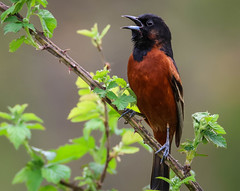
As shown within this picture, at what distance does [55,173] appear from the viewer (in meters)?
2.24

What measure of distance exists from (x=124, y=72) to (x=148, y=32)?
2314 mm

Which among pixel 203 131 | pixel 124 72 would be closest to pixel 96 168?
pixel 203 131

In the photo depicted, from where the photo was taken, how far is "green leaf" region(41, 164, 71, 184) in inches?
86.4

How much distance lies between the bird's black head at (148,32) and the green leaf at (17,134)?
148 centimetres

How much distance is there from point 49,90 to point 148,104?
9.61ft

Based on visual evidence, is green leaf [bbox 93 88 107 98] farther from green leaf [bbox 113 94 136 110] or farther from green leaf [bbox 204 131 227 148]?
green leaf [bbox 204 131 227 148]

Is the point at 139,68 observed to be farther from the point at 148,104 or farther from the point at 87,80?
the point at 87,80

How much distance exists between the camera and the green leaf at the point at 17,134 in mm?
2180

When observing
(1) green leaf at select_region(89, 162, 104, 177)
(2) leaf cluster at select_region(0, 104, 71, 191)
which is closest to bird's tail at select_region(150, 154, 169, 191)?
(1) green leaf at select_region(89, 162, 104, 177)

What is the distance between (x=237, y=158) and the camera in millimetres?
6160

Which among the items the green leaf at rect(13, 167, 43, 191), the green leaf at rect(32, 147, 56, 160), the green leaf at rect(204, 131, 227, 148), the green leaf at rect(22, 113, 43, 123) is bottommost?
the green leaf at rect(13, 167, 43, 191)

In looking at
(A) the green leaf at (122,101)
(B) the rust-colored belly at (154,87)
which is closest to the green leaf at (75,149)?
(A) the green leaf at (122,101)

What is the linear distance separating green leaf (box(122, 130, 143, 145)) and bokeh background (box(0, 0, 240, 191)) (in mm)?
2854

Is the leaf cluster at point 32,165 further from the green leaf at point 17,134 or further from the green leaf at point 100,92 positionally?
the green leaf at point 100,92
